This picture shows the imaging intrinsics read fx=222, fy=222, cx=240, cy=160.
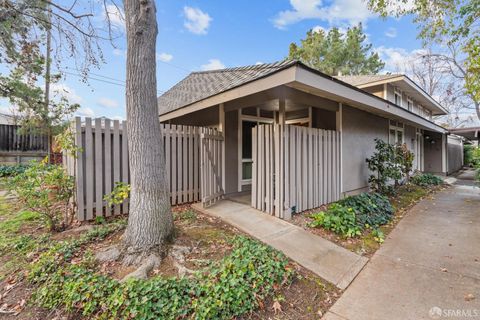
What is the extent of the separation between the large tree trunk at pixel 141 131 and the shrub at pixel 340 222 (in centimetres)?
297

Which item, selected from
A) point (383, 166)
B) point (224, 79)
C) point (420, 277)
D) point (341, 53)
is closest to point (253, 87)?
point (224, 79)

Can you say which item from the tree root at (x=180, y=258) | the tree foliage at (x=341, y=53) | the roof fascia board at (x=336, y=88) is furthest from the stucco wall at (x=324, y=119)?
the tree foliage at (x=341, y=53)

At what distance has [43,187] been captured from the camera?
380 centimetres

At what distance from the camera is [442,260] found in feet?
11.1

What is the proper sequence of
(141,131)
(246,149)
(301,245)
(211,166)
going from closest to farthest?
1. (141,131)
2. (301,245)
3. (211,166)
4. (246,149)

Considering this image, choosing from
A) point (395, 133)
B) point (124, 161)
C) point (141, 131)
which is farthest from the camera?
point (395, 133)

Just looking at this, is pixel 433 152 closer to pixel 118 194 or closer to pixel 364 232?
pixel 364 232

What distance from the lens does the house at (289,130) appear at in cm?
441

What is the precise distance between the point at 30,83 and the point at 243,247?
11.7 meters

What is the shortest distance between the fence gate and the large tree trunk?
2.18 m

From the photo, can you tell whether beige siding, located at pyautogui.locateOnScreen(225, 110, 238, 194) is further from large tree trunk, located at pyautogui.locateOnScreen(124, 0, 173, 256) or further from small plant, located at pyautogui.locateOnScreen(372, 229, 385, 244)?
small plant, located at pyautogui.locateOnScreen(372, 229, 385, 244)

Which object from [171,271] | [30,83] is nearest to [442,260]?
[171,271]

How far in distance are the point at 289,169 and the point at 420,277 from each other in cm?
260

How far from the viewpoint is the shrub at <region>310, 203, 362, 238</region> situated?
4.12m
